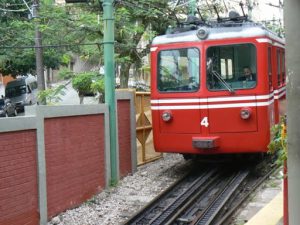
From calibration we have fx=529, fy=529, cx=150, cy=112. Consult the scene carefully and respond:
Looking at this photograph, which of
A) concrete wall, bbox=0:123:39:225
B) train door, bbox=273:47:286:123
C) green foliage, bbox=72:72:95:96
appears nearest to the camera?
concrete wall, bbox=0:123:39:225

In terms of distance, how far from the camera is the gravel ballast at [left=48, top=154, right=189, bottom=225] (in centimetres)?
812

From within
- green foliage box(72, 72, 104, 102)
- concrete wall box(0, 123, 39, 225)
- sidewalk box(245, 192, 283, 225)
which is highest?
green foliage box(72, 72, 104, 102)

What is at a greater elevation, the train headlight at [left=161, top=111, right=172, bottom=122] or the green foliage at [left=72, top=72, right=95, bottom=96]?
the green foliage at [left=72, top=72, right=95, bottom=96]

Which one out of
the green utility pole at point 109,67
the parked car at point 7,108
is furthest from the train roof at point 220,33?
the parked car at point 7,108

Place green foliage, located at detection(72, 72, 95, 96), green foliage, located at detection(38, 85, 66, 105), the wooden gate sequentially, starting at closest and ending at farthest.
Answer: the wooden gate → green foliage, located at detection(38, 85, 66, 105) → green foliage, located at detection(72, 72, 95, 96)

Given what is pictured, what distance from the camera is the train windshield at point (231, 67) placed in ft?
33.3

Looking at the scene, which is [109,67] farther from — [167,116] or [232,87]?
[232,87]

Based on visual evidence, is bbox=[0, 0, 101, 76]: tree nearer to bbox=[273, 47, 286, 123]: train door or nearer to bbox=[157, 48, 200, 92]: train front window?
bbox=[157, 48, 200, 92]: train front window

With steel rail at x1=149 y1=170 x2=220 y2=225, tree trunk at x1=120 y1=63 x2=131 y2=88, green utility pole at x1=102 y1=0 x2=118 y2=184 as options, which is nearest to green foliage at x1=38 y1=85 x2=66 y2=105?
tree trunk at x1=120 y1=63 x2=131 y2=88

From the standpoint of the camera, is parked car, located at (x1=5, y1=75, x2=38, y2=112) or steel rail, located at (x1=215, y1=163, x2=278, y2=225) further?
parked car, located at (x1=5, y1=75, x2=38, y2=112)

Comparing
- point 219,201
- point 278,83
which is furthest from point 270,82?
point 219,201

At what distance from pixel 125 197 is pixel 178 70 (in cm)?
283

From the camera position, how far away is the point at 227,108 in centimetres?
1011

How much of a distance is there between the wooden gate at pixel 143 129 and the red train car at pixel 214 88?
1581mm
